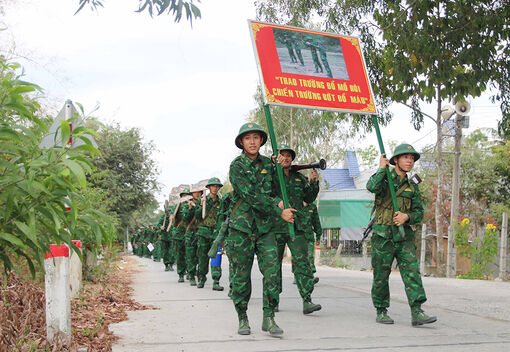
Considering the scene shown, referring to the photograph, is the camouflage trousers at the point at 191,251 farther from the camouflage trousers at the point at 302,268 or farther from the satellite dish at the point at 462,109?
the satellite dish at the point at 462,109

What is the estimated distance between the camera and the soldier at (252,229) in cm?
550

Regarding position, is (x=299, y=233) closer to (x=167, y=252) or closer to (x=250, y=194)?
(x=250, y=194)

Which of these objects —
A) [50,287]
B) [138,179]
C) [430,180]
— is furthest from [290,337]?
[430,180]

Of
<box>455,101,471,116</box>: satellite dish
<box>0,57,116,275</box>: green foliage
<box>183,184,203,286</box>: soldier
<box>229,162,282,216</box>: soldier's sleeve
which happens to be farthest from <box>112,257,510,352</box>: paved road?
<box>455,101,471,116</box>: satellite dish

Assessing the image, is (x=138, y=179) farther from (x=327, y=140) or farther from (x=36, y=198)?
(x=36, y=198)

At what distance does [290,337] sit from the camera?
17.5 feet

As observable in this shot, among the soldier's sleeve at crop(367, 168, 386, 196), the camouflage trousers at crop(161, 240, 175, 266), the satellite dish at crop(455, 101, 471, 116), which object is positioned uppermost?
the satellite dish at crop(455, 101, 471, 116)

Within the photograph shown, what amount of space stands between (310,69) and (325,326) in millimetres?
3226

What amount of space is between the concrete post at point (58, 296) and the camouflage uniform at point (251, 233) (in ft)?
5.33

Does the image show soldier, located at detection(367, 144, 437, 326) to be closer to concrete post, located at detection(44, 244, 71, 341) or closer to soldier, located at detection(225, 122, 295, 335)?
soldier, located at detection(225, 122, 295, 335)

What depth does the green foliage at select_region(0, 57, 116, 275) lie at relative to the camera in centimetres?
234

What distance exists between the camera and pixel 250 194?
18.0 feet

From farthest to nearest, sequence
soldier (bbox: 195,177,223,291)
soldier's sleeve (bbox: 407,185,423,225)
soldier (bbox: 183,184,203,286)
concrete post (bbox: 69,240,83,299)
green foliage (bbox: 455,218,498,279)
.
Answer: green foliage (bbox: 455,218,498,279) → soldier (bbox: 183,184,203,286) → soldier (bbox: 195,177,223,291) → concrete post (bbox: 69,240,83,299) → soldier's sleeve (bbox: 407,185,423,225)

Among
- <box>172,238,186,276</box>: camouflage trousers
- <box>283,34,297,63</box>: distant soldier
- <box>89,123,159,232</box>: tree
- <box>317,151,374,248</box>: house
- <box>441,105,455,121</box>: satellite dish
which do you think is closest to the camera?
<box>283,34,297,63</box>: distant soldier
